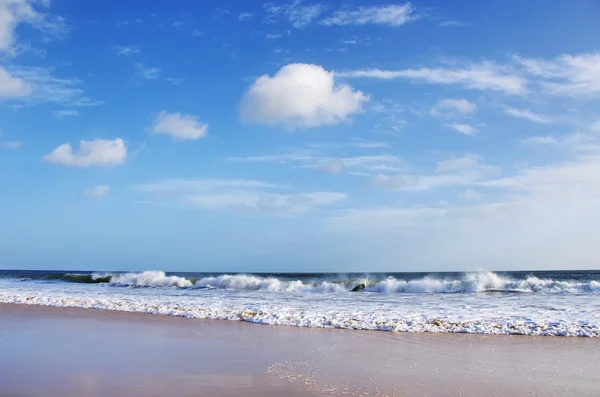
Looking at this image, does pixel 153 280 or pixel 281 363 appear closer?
pixel 281 363

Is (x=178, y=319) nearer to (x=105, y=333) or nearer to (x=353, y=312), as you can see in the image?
(x=105, y=333)

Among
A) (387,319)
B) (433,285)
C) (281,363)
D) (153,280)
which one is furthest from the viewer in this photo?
(153,280)

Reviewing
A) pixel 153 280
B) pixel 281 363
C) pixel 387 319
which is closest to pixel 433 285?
pixel 387 319

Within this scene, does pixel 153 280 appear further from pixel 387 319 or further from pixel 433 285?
pixel 387 319

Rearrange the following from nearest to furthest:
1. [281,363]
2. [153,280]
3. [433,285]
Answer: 1. [281,363]
2. [433,285]
3. [153,280]

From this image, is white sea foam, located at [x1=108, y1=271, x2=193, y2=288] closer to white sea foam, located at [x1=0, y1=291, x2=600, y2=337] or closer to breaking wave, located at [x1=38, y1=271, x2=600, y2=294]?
breaking wave, located at [x1=38, y1=271, x2=600, y2=294]

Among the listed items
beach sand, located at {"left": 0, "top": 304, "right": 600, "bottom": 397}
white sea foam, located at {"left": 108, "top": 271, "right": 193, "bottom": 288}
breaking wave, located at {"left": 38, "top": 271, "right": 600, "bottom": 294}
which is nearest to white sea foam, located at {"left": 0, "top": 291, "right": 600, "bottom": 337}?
beach sand, located at {"left": 0, "top": 304, "right": 600, "bottom": 397}

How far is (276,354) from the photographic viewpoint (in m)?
7.83

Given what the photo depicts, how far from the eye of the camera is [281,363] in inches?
283

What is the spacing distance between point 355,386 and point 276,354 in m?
2.26

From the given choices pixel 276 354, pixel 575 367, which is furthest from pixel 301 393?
pixel 575 367

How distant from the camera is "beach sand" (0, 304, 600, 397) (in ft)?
19.1

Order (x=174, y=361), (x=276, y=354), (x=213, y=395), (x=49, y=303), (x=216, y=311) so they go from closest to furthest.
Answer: (x=213, y=395) < (x=174, y=361) < (x=276, y=354) < (x=216, y=311) < (x=49, y=303)

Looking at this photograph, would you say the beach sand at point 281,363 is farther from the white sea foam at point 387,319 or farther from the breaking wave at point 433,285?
the breaking wave at point 433,285
